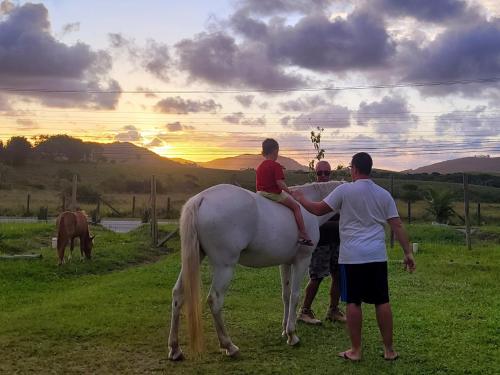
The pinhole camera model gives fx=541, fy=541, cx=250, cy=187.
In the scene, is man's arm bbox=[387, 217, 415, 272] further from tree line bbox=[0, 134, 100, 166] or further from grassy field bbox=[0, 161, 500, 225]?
tree line bbox=[0, 134, 100, 166]

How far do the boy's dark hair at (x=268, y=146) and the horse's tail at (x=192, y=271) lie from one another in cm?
100

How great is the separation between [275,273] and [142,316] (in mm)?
4662

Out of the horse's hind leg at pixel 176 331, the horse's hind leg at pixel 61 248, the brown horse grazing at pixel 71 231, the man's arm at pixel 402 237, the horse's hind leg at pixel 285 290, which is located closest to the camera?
the man's arm at pixel 402 237

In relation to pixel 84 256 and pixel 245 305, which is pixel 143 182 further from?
pixel 245 305

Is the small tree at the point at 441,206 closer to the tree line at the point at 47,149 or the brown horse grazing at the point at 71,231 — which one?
the brown horse grazing at the point at 71,231

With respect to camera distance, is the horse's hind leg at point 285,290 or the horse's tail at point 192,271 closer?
the horse's tail at point 192,271

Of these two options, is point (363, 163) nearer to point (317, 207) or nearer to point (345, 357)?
point (317, 207)

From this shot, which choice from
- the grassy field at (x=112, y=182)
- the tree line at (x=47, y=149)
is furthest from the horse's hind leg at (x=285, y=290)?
the tree line at (x=47, y=149)

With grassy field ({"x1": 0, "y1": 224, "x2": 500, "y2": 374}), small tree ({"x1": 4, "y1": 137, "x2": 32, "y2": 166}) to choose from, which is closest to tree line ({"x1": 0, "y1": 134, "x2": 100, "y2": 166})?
small tree ({"x1": 4, "y1": 137, "x2": 32, "y2": 166})

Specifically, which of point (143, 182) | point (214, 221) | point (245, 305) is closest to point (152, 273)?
point (245, 305)

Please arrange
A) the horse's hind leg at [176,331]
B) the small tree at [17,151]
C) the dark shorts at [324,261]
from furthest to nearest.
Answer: the small tree at [17,151] → the dark shorts at [324,261] → the horse's hind leg at [176,331]

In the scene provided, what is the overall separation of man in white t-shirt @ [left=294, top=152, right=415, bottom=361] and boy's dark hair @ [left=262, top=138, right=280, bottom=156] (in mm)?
1000

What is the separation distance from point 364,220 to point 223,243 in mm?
1423

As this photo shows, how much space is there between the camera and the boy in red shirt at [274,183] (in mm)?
5996
